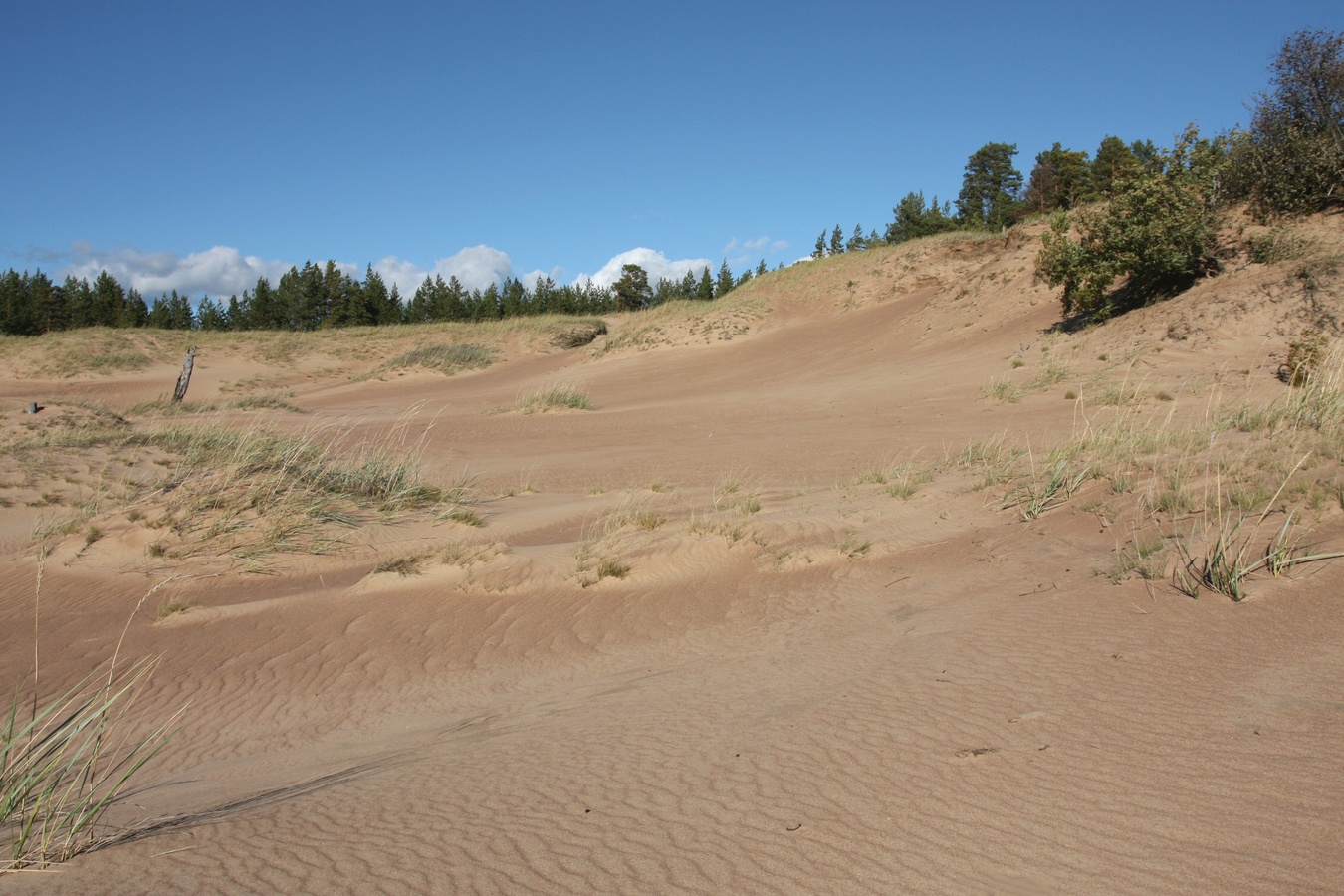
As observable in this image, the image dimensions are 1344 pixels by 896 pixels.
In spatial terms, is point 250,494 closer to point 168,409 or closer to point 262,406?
point 168,409

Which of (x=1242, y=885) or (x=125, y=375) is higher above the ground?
(x=125, y=375)

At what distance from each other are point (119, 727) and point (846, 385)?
22.3 meters

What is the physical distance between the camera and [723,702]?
16.0ft

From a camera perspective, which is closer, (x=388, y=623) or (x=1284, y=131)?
(x=388, y=623)

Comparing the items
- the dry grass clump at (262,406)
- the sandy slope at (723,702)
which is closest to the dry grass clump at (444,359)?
the dry grass clump at (262,406)

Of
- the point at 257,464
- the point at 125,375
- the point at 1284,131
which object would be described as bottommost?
the point at 257,464

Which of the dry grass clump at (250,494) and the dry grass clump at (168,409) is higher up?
the dry grass clump at (168,409)

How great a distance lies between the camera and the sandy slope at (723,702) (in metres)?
2.88

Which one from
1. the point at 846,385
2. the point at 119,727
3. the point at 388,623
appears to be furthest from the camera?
the point at 846,385

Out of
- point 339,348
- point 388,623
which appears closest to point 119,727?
point 388,623

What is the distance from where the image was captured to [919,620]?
6141 mm

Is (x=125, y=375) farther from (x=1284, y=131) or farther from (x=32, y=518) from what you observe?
(x=1284, y=131)

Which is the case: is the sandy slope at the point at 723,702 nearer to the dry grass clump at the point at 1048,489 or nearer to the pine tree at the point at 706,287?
the dry grass clump at the point at 1048,489

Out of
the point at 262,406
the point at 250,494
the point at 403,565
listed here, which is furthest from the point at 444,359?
the point at 403,565
